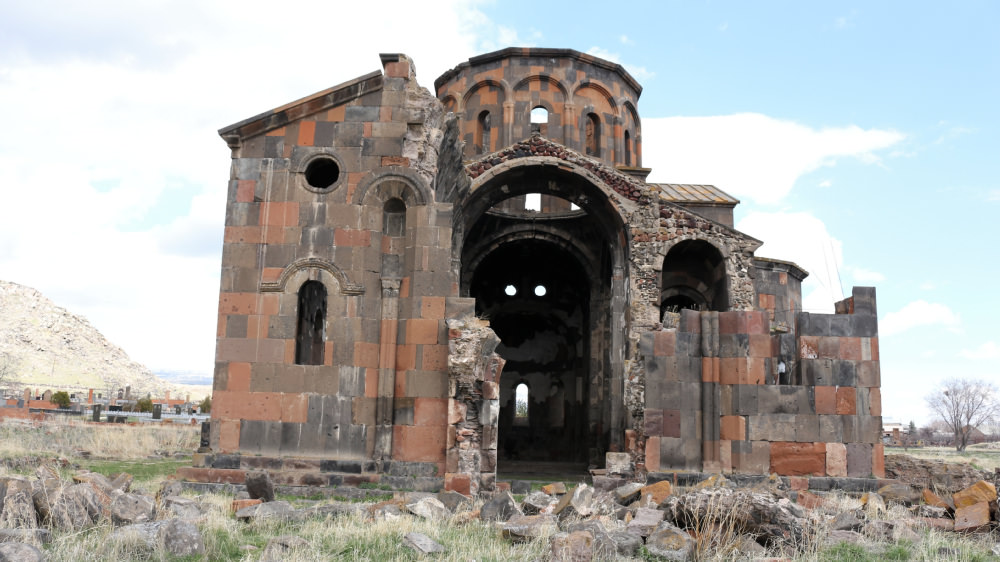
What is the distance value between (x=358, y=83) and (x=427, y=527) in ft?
20.2

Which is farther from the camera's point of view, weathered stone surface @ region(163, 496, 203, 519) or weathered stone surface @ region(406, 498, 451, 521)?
weathered stone surface @ region(406, 498, 451, 521)

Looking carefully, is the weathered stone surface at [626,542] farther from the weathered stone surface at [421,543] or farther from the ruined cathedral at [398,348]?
the ruined cathedral at [398,348]

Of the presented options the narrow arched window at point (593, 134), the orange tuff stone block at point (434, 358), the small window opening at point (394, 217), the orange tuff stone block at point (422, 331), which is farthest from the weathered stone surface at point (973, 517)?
the narrow arched window at point (593, 134)

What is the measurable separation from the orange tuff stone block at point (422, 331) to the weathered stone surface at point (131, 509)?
4167 mm

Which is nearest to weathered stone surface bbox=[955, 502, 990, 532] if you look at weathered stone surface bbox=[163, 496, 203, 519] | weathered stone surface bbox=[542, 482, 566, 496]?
weathered stone surface bbox=[542, 482, 566, 496]

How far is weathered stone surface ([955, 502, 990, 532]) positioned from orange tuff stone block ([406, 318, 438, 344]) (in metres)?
5.87

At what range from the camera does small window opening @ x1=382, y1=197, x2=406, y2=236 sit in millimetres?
10508

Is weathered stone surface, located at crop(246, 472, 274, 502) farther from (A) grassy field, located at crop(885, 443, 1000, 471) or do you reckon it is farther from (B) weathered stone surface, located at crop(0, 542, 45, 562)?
(A) grassy field, located at crop(885, 443, 1000, 471)

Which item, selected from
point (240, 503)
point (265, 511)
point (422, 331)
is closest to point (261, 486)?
point (240, 503)

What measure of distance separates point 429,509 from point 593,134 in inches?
592

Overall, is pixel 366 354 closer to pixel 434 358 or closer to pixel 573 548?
pixel 434 358

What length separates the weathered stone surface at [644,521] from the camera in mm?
6336

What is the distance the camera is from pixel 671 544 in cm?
594

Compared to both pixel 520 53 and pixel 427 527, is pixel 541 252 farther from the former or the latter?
pixel 427 527
